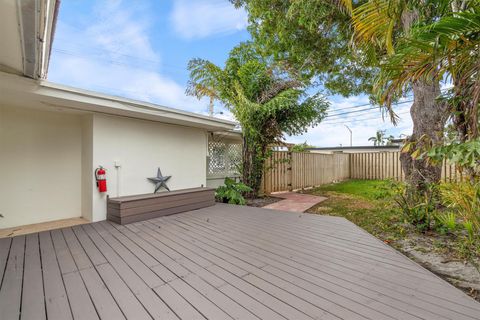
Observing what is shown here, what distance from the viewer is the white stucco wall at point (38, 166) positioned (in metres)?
3.97

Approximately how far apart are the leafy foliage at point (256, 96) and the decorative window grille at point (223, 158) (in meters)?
0.59

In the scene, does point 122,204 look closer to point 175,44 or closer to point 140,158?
point 140,158

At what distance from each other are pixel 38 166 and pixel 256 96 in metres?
5.42

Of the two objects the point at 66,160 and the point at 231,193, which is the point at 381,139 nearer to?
the point at 231,193

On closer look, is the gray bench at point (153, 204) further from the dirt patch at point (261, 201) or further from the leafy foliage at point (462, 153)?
the leafy foliage at point (462, 153)

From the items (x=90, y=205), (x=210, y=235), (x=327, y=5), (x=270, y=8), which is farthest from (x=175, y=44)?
(x=210, y=235)

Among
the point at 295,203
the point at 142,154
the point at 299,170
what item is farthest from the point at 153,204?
the point at 299,170

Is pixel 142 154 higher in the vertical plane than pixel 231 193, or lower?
higher

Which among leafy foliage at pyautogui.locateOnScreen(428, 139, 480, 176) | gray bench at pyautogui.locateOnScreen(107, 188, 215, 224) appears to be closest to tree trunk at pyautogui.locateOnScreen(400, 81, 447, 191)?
leafy foliage at pyautogui.locateOnScreen(428, 139, 480, 176)

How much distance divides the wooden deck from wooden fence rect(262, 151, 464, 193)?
456 centimetres

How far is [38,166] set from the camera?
428 centimetres

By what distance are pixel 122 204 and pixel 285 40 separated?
6.17 m

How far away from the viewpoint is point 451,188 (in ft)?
8.82

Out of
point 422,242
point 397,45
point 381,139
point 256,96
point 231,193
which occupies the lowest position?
point 422,242
